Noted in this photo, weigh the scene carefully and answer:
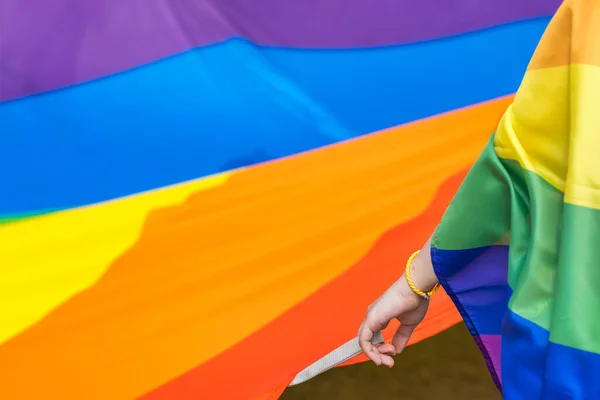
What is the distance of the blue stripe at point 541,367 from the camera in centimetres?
46

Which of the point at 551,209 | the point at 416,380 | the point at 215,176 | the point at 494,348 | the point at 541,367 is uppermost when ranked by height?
the point at 551,209

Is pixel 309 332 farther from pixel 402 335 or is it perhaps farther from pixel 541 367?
pixel 541 367

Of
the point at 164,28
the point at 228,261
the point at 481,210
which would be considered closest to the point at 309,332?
the point at 228,261

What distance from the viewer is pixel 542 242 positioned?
496mm

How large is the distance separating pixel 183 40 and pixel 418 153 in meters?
0.66

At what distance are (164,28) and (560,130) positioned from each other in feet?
4.04

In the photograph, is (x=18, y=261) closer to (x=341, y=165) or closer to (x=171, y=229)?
(x=171, y=229)

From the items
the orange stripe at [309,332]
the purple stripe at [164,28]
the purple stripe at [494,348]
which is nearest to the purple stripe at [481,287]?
the purple stripe at [494,348]

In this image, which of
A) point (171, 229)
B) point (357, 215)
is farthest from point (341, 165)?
point (171, 229)

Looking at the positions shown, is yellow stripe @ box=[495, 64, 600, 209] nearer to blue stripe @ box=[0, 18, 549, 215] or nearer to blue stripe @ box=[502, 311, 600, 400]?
blue stripe @ box=[502, 311, 600, 400]

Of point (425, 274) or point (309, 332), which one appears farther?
point (309, 332)

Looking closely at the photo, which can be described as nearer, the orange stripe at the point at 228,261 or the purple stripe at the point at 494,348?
the purple stripe at the point at 494,348

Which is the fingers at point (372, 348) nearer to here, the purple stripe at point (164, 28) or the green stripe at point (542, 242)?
the green stripe at point (542, 242)

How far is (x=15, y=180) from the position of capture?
124cm
